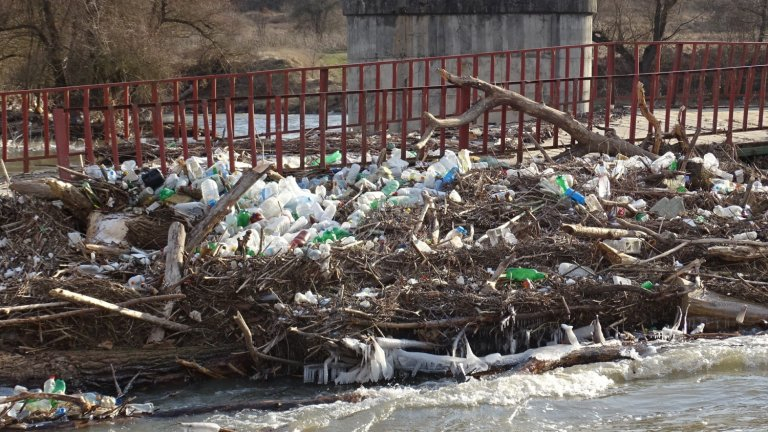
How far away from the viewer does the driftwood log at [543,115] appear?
10094 millimetres

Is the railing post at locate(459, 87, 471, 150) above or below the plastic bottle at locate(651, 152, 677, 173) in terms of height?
above

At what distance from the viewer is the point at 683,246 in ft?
26.0

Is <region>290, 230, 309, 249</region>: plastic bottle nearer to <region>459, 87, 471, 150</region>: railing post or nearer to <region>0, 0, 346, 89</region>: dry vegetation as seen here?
<region>459, 87, 471, 150</region>: railing post

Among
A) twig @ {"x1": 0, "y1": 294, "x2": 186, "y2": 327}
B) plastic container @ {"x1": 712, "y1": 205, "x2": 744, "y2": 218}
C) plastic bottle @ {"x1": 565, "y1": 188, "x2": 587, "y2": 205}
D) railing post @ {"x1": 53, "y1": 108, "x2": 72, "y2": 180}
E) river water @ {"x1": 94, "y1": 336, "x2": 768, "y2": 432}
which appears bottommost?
river water @ {"x1": 94, "y1": 336, "x2": 768, "y2": 432}

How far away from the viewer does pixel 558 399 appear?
21.5ft

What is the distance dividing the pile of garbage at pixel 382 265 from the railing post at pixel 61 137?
1.18 feet

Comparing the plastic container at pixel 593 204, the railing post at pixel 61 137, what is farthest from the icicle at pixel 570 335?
the railing post at pixel 61 137

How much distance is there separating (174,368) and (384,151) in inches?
149

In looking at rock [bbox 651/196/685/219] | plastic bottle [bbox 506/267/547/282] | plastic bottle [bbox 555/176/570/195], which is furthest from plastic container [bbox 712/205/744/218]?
plastic bottle [bbox 506/267/547/282]

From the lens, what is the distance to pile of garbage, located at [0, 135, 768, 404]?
23.2ft

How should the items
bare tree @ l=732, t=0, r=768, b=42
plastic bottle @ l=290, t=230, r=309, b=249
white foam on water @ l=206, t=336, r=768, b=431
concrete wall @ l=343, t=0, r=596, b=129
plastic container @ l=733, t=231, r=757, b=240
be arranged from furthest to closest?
bare tree @ l=732, t=0, r=768, b=42, concrete wall @ l=343, t=0, r=596, b=129, plastic container @ l=733, t=231, r=757, b=240, plastic bottle @ l=290, t=230, r=309, b=249, white foam on water @ l=206, t=336, r=768, b=431

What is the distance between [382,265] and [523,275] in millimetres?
1085

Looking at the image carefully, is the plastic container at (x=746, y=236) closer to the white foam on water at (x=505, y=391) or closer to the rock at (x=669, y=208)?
the rock at (x=669, y=208)

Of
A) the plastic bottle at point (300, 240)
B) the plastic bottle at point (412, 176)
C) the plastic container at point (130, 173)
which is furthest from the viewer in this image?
the plastic bottle at point (412, 176)
